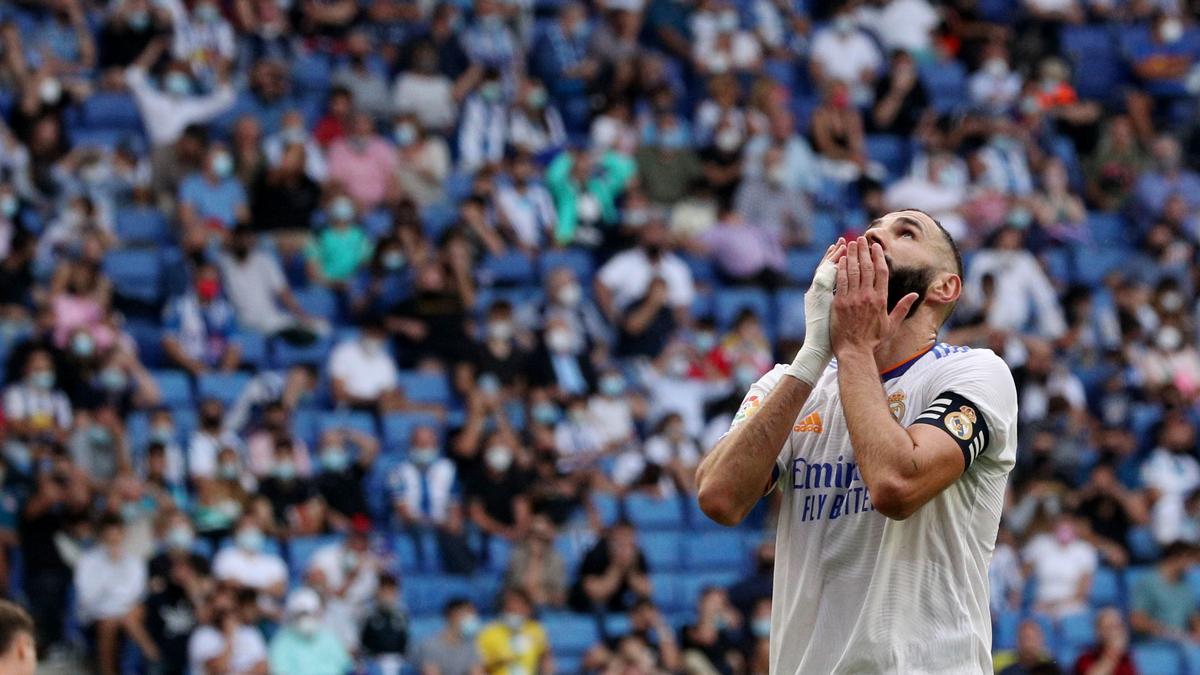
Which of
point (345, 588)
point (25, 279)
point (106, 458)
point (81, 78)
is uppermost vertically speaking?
point (81, 78)

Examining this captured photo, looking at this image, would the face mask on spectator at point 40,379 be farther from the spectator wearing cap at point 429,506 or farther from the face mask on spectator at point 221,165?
the face mask on spectator at point 221,165

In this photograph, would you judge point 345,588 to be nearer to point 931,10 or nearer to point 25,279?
point 25,279

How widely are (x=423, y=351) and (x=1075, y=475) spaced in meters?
5.46

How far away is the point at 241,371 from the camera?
1486cm

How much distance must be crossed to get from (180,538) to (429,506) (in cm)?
198

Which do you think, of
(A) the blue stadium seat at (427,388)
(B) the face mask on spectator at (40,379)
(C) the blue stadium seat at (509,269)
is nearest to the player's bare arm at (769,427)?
(B) the face mask on spectator at (40,379)

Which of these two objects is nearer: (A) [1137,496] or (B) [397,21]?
(A) [1137,496]

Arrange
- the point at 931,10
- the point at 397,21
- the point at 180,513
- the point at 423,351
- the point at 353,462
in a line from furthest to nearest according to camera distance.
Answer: the point at 931,10 → the point at 397,21 → the point at 423,351 → the point at 353,462 → the point at 180,513

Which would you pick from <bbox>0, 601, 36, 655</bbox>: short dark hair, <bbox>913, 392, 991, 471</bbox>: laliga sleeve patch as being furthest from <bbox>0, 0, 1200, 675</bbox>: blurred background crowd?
<bbox>913, 392, 991, 471</bbox>: laliga sleeve patch

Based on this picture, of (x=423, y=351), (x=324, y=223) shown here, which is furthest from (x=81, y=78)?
(x=423, y=351)

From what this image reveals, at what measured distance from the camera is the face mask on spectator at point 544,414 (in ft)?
49.5

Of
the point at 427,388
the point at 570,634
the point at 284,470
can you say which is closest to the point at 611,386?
the point at 427,388

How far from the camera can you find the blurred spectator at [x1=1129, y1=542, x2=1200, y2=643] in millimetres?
14898

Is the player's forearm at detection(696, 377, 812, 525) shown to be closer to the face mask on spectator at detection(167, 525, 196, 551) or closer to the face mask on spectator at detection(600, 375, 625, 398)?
the face mask on spectator at detection(167, 525, 196, 551)
